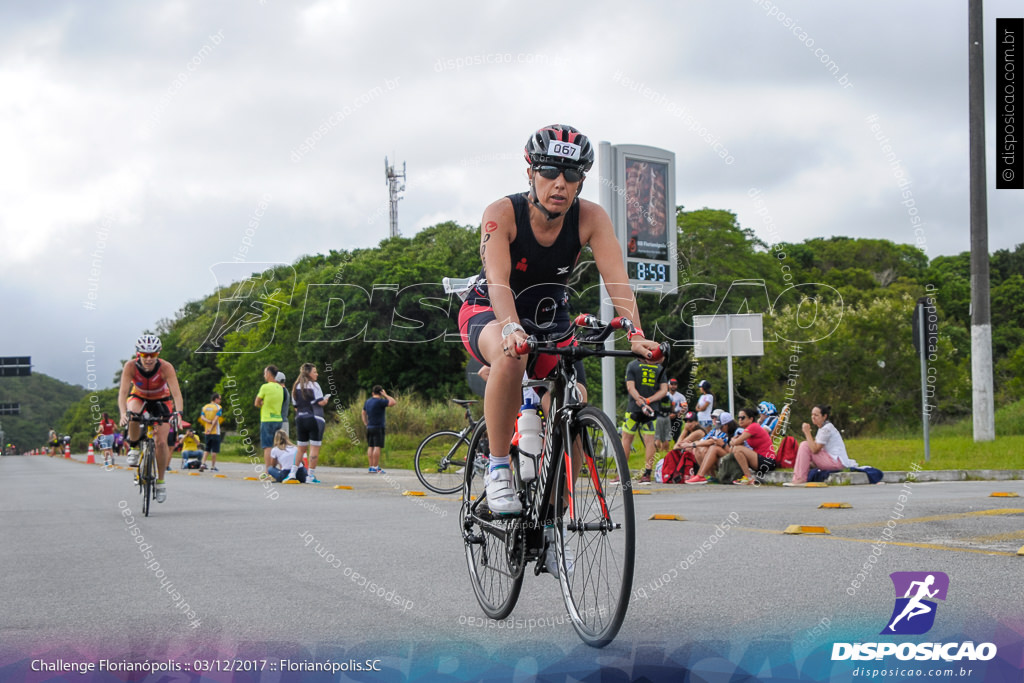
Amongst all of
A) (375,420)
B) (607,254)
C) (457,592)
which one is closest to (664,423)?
(375,420)

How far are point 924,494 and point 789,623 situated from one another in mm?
7789

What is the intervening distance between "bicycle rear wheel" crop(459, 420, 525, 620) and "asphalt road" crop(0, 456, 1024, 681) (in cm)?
13

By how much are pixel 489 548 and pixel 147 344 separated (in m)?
8.03

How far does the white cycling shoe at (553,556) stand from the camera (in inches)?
169

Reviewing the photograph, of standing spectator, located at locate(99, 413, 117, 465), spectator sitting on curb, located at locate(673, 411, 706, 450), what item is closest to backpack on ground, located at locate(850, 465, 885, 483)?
spectator sitting on curb, located at locate(673, 411, 706, 450)

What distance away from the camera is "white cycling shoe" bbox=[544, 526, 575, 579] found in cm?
428

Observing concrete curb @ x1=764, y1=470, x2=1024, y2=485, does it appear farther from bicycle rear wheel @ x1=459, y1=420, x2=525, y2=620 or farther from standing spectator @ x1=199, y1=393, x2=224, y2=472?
standing spectator @ x1=199, y1=393, x2=224, y2=472

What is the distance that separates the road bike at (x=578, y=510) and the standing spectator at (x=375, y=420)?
13.7 meters

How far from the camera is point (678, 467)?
15.7m

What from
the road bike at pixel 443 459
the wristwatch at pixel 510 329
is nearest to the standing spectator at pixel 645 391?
the road bike at pixel 443 459

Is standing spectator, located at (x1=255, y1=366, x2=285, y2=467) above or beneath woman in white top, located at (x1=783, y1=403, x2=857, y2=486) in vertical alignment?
above

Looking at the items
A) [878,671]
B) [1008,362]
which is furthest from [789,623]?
[1008,362]

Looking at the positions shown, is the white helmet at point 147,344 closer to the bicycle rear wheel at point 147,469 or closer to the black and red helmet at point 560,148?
the bicycle rear wheel at point 147,469

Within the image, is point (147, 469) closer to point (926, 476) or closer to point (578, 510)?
point (578, 510)
